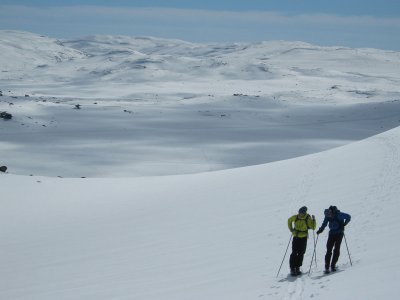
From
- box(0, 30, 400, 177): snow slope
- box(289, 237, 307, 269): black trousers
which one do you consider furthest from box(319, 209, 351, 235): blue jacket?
box(0, 30, 400, 177): snow slope

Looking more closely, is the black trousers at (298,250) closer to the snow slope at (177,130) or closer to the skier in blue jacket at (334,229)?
the skier in blue jacket at (334,229)

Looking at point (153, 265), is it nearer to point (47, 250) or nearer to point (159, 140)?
point (47, 250)

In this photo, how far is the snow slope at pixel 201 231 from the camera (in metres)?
7.98

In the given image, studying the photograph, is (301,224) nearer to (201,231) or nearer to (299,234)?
(299,234)

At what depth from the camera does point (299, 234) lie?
318 inches

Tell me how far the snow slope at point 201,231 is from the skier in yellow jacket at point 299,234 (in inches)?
11.7

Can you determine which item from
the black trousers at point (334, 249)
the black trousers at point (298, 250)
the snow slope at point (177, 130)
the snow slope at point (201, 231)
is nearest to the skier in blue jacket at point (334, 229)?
the black trousers at point (334, 249)

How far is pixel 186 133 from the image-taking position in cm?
3897

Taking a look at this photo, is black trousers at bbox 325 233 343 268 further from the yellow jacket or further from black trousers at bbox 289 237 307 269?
black trousers at bbox 289 237 307 269

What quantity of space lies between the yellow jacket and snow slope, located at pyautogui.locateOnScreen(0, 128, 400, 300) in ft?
2.26

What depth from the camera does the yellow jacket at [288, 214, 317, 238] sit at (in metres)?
7.93

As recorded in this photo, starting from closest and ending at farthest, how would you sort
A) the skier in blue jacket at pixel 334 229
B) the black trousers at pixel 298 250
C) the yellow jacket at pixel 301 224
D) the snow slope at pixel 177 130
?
the skier in blue jacket at pixel 334 229, the yellow jacket at pixel 301 224, the black trousers at pixel 298 250, the snow slope at pixel 177 130

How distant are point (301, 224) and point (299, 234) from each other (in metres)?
0.19

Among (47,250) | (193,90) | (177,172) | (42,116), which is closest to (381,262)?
(47,250)
